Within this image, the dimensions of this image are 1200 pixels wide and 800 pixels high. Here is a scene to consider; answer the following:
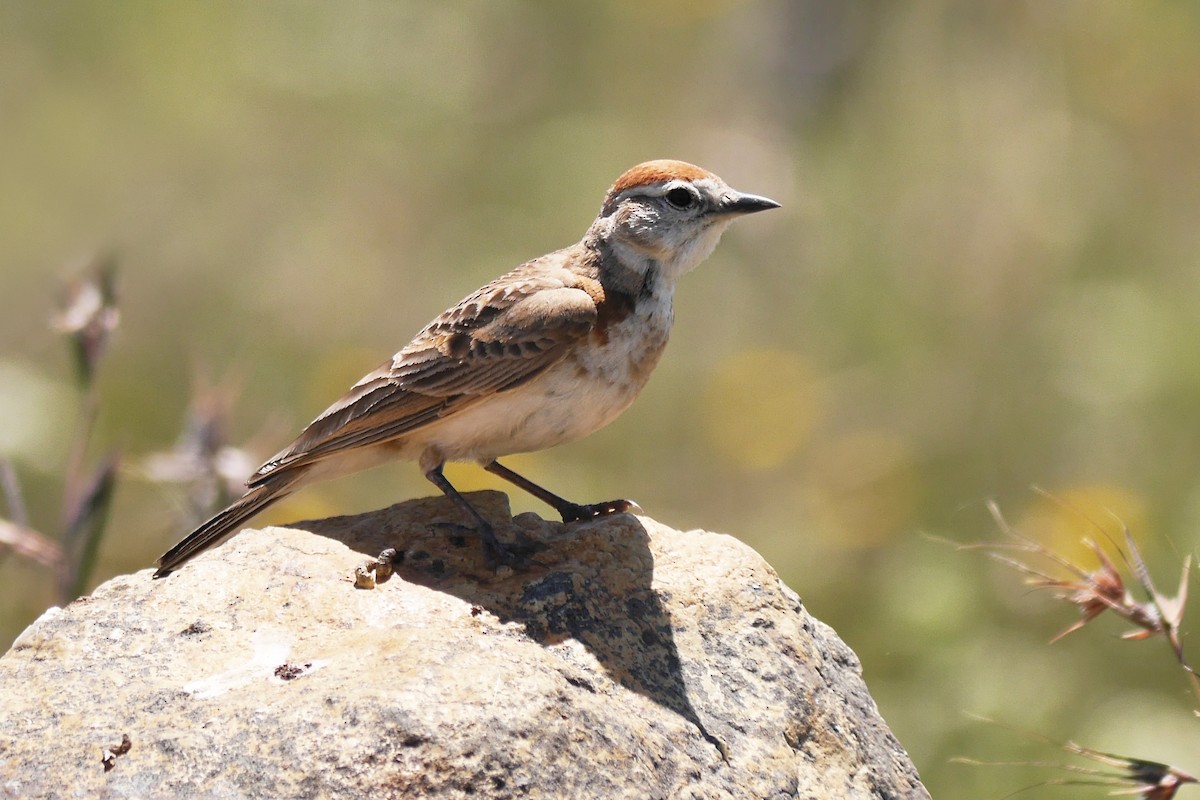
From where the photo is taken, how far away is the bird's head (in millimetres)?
5570

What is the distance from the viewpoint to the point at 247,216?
10.1m

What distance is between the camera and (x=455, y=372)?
516 centimetres

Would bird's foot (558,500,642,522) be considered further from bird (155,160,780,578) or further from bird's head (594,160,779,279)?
bird's head (594,160,779,279)

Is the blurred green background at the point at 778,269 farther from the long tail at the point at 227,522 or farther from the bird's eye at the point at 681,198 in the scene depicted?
the bird's eye at the point at 681,198

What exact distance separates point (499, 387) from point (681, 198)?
119 centimetres

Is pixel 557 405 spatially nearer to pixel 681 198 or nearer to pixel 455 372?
Result: pixel 455 372

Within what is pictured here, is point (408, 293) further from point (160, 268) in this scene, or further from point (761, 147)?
point (761, 147)

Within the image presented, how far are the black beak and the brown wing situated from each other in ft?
2.51

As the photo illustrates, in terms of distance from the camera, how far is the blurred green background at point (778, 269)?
664 cm

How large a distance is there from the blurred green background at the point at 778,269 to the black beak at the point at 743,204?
153 centimetres

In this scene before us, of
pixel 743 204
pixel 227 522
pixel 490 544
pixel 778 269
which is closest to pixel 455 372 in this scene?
pixel 490 544

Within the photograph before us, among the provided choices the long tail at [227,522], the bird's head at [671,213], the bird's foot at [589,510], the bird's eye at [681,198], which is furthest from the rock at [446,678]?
the bird's eye at [681,198]

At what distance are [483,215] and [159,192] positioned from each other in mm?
2590

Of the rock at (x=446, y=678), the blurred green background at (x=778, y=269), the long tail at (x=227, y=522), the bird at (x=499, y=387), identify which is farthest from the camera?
the blurred green background at (x=778, y=269)
